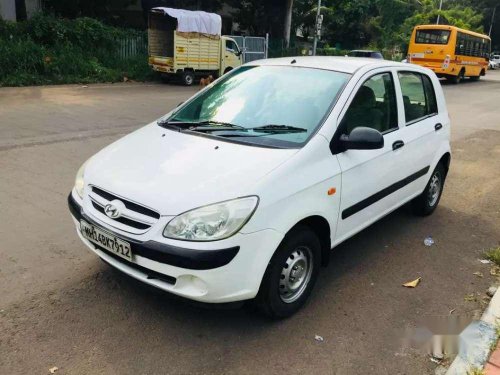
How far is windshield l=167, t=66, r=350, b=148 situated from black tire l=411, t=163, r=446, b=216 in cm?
207

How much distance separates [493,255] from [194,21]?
16.0 m

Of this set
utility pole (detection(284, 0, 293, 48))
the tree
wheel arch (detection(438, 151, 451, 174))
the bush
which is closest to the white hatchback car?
wheel arch (detection(438, 151, 451, 174))

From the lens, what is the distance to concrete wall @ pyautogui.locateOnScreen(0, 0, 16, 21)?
2159 centimetres

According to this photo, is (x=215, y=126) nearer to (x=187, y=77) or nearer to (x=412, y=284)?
(x=412, y=284)

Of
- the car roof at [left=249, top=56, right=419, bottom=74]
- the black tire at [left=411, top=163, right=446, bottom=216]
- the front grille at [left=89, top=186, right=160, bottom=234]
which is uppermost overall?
the car roof at [left=249, top=56, right=419, bottom=74]

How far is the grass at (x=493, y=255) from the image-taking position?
174 inches

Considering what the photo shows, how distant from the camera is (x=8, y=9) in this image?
21938 millimetres

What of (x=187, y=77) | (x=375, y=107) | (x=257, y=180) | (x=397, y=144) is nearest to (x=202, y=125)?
(x=257, y=180)

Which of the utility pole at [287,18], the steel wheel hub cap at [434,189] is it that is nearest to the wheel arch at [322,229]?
the steel wheel hub cap at [434,189]

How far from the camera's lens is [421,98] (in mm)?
4957

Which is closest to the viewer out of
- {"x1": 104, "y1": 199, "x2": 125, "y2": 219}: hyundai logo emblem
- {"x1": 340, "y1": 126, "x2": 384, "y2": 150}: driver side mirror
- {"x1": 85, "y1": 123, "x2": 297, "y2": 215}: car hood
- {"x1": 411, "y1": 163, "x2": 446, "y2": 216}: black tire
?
{"x1": 85, "y1": 123, "x2": 297, "y2": 215}: car hood

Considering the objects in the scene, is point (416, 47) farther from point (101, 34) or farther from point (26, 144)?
point (26, 144)

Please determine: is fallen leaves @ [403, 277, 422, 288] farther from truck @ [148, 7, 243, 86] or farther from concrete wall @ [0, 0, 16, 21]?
concrete wall @ [0, 0, 16, 21]

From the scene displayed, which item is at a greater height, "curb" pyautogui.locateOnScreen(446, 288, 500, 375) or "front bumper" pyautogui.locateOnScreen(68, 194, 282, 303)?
"front bumper" pyautogui.locateOnScreen(68, 194, 282, 303)
